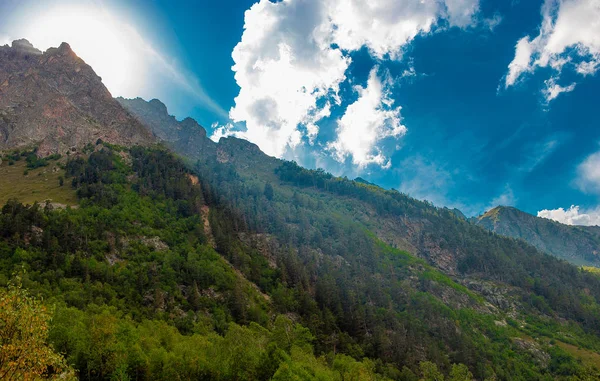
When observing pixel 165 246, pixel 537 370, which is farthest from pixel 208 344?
pixel 537 370

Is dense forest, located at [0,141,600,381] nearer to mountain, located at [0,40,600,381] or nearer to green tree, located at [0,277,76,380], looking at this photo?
green tree, located at [0,277,76,380]

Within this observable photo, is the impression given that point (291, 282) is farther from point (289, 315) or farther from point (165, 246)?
point (165, 246)

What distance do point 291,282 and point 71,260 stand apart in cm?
8839

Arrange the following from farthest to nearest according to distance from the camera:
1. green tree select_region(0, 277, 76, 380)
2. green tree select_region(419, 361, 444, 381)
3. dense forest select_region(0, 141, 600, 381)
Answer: green tree select_region(419, 361, 444, 381), dense forest select_region(0, 141, 600, 381), green tree select_region(0, 277, 76, 380)

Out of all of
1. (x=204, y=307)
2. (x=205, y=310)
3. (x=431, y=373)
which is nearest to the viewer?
(x=431, y=373)

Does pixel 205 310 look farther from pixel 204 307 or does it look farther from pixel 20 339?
pixel 20 339

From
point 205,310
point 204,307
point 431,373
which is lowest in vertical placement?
point 205,310

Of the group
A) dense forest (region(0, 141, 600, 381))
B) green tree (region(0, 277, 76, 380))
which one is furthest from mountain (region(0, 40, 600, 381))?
dense forest (region(0, 141, 600, 381))

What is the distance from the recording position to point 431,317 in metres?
173

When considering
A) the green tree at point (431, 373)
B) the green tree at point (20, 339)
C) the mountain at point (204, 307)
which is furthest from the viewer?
the green tree at point (431, 373)

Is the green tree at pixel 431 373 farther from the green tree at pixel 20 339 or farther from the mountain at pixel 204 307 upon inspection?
the green tree at pixel 20 339

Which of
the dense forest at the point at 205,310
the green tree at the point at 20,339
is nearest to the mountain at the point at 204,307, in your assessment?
the green tree at the point at 20,339

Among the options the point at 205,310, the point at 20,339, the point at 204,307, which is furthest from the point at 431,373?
the point at 20,339

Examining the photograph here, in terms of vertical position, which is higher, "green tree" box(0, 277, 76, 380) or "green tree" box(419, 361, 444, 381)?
"green tree" box(0, 277, 76, 380)
